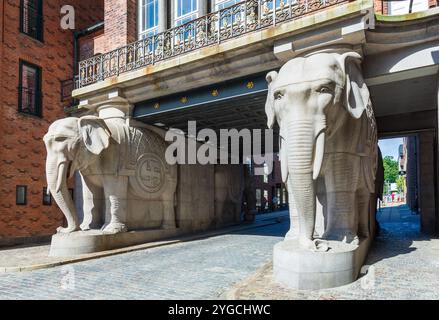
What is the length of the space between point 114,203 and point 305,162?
714 cm

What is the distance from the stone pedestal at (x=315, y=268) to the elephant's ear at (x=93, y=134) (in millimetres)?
6482

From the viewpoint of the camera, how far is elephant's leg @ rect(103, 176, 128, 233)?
437 inches

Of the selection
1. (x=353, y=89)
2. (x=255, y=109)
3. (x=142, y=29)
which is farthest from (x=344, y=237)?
(x=142, y=29)

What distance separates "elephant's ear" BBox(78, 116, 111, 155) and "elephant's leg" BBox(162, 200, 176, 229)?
384 centimetres

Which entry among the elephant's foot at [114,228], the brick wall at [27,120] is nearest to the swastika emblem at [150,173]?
the elephant's foot at [114,228]

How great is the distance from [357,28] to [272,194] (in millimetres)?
35500

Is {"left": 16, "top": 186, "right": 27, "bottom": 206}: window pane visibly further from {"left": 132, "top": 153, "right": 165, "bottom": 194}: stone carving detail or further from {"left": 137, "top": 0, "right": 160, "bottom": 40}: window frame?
{"left": 137, "top": 0, "right": 160, "bottom": 40}: window frame

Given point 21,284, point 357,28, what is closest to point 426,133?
point 357,28

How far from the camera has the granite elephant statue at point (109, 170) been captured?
9.86 metres

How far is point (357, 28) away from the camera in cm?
755

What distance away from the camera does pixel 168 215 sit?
13.6 m

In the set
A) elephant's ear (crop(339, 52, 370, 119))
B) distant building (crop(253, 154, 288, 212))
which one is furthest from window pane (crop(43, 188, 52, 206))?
distant building (crop(253, 154, 288, 212))

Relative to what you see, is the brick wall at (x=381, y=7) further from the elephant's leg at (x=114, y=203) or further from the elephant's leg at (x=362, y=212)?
the elephant's leg at (x=114, y=203)

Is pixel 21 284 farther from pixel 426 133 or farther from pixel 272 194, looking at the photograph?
pixel 272 194
